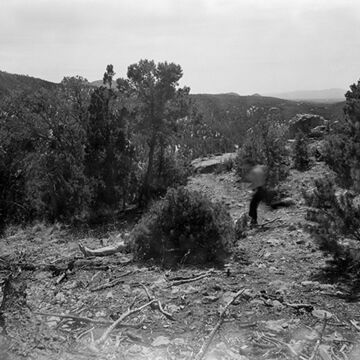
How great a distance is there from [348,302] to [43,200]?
13.3 metres

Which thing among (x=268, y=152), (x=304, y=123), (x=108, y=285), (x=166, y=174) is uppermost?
(x=304, y=123)

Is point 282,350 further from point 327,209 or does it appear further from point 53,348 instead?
point 327,209

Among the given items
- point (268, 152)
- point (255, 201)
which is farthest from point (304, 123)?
point (255, 201)

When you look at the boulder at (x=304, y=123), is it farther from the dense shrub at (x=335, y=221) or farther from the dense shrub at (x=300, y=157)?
the dense shrub at (x=335, y=221)

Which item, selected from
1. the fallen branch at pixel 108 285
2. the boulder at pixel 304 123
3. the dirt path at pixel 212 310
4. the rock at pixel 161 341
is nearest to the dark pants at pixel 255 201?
the dirt path at pixel 212 310

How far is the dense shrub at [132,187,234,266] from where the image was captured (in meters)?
7.63

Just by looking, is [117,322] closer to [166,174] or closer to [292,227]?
[292,227]

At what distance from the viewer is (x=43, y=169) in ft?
60.4

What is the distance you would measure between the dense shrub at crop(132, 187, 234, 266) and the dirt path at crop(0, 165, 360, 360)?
0.43 m

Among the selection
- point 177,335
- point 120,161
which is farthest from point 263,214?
point 177,335

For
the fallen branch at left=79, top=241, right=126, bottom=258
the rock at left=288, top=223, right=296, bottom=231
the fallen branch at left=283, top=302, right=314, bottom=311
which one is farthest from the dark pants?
the fallen branch at left=283, top=302, right=314, bottom=311

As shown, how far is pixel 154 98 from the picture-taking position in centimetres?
1998

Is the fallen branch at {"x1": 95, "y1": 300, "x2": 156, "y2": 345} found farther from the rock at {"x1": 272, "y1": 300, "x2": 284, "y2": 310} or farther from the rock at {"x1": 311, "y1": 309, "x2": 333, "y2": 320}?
the rock at {"x1": 311, "y1": 309, "x2": 333, "y2": 320}

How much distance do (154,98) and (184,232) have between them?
13186mm
